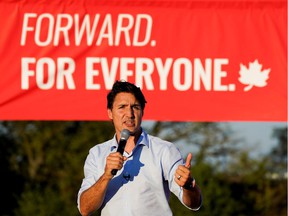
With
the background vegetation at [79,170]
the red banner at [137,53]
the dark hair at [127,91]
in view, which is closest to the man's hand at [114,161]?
the dark hair at [127,91]

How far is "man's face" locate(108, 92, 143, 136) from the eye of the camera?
6.46 metres

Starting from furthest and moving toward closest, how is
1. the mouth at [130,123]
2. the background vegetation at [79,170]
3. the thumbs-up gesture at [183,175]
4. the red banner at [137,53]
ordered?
the background vegetation at [79,170]
the red banner at [137,53]
the mouth at [130,123]
the thumbs-up gesture at [183,175]

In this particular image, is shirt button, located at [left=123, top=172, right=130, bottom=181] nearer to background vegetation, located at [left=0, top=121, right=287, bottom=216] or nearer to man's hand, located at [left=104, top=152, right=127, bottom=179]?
man's hand, located at [left=104, top=152, right=127, bottom=179]

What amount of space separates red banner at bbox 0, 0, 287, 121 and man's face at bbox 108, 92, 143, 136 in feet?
6.29

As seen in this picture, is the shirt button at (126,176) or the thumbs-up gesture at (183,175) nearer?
the thumbs-up gesture at (183,175)

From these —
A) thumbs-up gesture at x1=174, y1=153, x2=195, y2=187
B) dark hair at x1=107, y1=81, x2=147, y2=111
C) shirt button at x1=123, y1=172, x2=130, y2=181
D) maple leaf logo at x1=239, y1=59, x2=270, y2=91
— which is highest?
maple leaf logo at x1=239, y1=59, x2=270, y2=91

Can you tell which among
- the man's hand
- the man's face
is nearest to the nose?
the man's face

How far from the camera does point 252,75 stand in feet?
28.0

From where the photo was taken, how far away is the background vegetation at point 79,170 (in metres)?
27.4

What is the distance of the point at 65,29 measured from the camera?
28.0 ft

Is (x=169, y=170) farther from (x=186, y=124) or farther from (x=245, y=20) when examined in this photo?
(x=186, y=124)

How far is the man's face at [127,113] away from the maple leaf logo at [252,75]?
2195 millimetres

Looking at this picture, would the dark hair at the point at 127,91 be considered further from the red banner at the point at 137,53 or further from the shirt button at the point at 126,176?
the red banner at the point at 137,53

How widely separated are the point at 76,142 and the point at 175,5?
2620 centimetres
